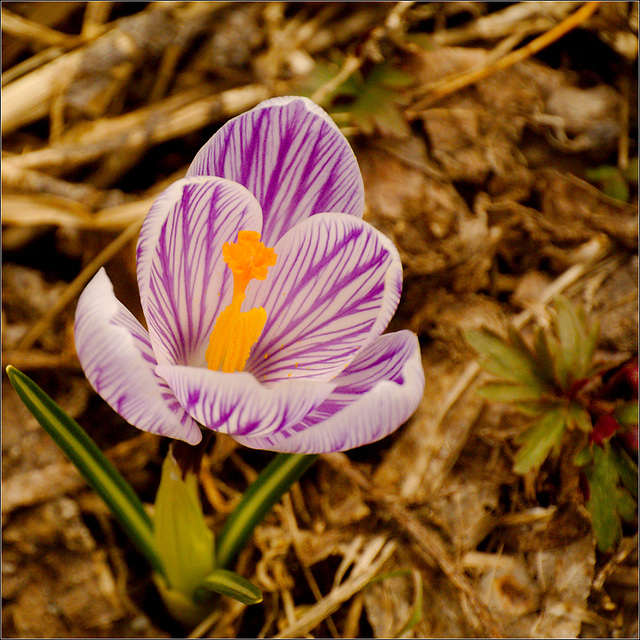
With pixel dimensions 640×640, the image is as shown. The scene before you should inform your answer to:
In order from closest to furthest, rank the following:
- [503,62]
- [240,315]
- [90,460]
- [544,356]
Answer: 1. [240,315]
2. [90,460]
3. [544,356]
4. [503,62]

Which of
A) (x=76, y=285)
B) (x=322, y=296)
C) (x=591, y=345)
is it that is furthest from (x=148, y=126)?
(x=591, y=345)

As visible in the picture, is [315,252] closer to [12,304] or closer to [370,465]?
[370,465]

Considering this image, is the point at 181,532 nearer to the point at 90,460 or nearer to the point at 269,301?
the point at 90,460

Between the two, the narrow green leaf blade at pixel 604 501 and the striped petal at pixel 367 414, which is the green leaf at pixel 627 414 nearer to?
the narrow green leaf blade at pixel 604 501

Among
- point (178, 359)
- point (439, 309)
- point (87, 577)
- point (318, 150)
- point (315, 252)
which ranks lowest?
point (87, 577)

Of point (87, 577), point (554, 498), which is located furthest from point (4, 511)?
point (554, 498)
